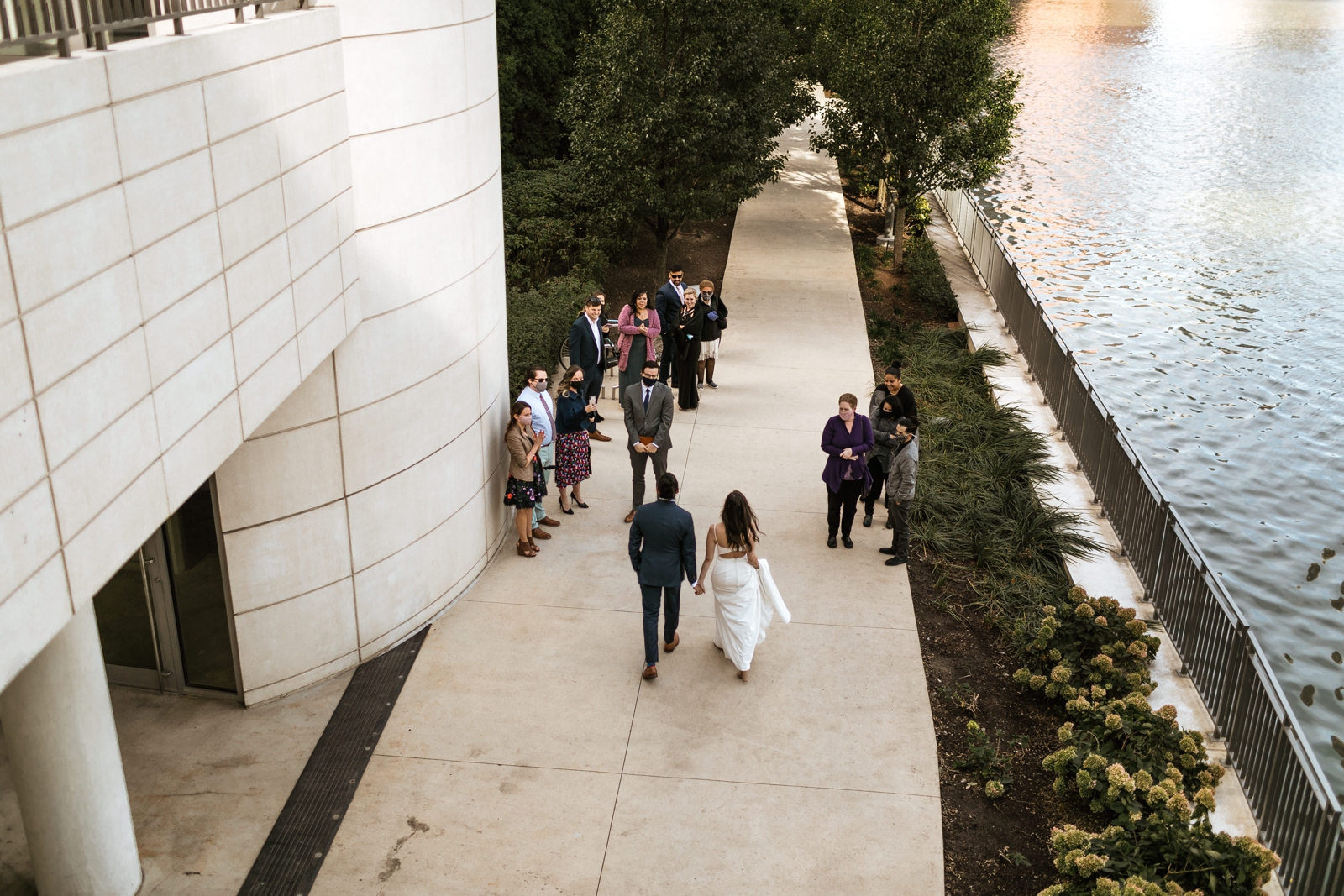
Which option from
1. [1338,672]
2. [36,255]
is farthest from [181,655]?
[1338,672]

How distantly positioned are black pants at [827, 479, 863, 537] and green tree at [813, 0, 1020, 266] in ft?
36.6

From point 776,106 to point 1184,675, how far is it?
13.3 meters

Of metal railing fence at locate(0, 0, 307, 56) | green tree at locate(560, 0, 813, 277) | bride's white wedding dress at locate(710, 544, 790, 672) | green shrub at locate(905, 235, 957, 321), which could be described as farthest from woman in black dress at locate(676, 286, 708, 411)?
metal railing fence at locate(0, 0, 307, 56)

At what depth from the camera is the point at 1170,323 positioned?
2005cm

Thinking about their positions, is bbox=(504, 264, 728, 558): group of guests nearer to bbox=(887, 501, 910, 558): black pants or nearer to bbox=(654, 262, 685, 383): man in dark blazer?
bbox=(654, 262, 685, 383): man in dark blazer

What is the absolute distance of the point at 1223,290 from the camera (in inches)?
861

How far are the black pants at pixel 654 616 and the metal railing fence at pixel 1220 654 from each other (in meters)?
3.92

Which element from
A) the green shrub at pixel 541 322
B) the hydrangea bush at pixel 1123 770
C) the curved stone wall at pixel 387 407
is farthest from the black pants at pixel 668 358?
the hydrangea bush at pixel 1123 770

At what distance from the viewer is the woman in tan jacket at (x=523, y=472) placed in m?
10.1

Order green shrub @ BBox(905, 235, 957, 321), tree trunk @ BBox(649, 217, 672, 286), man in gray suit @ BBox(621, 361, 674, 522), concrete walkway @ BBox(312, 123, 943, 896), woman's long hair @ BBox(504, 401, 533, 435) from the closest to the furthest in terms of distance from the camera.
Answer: concrete walkway @ BBox(312, 123, 943, 896)
woman's long hair @ BBox(504, 401, 533, 435)
man in gray suit @ BBox(621, 361, 674, 522)
green shrub @ BBox(905, 235, 957, 321)
tree trunk @ BBox(649, 217, 672, 286)

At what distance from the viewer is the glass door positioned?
8000 millimetres

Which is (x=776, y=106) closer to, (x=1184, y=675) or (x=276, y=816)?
(x=1184, y=675)

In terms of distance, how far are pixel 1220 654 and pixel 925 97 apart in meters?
13.8

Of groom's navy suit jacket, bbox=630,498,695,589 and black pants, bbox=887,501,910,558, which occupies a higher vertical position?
groom's navy suit jacket, bbox=630,498,695,589
